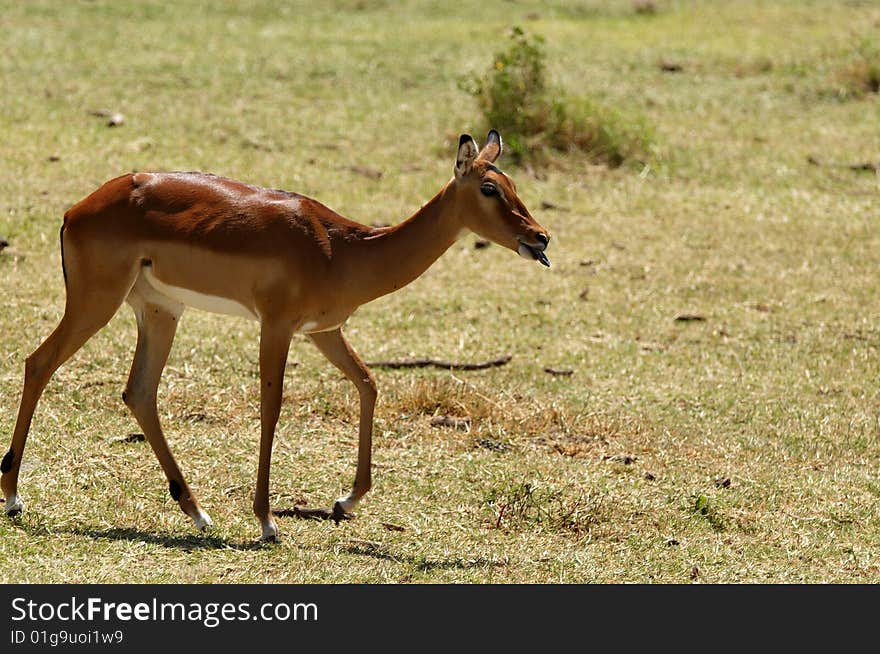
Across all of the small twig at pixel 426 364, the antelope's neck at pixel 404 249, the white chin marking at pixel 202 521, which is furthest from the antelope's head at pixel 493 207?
the small twig at pixel 426 364

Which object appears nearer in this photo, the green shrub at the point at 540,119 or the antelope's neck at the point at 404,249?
the antelope's neck at the point at 404,249

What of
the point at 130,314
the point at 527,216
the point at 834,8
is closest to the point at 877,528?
the point at 527,216

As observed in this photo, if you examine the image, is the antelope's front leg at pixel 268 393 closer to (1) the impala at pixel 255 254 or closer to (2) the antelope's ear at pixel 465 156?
(1) the impala at pixel 255 254

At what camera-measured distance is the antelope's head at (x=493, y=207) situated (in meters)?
5.96

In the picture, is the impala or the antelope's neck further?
the antelope's neck

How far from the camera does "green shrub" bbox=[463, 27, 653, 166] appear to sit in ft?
43.1

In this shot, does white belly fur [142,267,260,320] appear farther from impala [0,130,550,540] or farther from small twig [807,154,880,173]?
small twig [807,154,880,173]

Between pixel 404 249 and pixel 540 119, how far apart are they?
24.0 ft

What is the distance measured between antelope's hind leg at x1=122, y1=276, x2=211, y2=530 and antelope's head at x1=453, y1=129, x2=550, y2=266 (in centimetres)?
138

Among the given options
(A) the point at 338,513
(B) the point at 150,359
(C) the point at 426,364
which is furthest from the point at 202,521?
(C) the point at 426,364

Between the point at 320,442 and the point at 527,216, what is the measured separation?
6.75 feet

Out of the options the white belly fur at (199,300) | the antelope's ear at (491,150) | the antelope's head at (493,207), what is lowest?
the white belly fur at (199,300)

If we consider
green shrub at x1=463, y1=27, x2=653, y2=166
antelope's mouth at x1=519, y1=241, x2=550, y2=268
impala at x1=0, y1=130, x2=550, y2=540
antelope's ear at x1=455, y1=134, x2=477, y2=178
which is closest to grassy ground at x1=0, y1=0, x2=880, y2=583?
green shrub at x1=463, y1=27, x2=653, y2=166

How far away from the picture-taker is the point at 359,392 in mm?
6453
